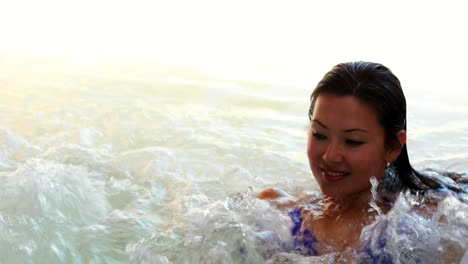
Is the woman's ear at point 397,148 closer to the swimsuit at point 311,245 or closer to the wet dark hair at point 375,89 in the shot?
the wet dark hair at point 375,89

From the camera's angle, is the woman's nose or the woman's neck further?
the woman's neck

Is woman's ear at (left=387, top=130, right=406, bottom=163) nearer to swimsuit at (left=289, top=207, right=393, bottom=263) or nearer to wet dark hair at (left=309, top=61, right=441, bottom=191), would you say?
wet dark hair at (left=309, top=61, right=441, bottom=191)

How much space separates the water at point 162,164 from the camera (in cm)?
211

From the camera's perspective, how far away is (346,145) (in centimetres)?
206

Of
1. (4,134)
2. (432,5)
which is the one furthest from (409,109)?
(432,5)

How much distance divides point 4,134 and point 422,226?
8.24 ft

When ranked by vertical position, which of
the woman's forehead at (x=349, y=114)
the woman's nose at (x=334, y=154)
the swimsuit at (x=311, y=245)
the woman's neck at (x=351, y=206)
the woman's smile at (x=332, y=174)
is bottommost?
the swimsuit at (x=311, y=245)

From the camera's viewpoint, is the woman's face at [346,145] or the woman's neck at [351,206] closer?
the woman's face at [346,145]

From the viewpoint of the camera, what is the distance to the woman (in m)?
2.05

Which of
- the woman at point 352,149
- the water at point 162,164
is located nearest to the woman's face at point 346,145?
the woman at point 352,149

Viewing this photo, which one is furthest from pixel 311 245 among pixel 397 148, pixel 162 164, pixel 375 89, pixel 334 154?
pixel 162 164

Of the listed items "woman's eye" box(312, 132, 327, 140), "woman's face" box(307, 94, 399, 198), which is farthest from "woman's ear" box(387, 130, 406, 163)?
"woman's eye" box(312, 132, 327, 140)

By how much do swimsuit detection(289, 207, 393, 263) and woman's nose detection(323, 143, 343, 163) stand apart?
286 mm

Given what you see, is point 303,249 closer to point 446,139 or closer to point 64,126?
point 64,126
